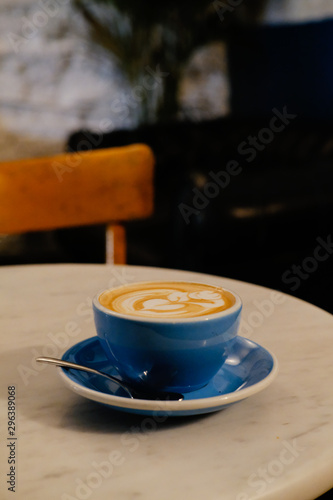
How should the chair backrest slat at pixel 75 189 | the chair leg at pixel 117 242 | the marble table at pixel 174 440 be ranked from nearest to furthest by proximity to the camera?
the marble table at pixel 174 440 → the chair backrest slat at pixel 75 189 → the chair leg at pixel 117 242

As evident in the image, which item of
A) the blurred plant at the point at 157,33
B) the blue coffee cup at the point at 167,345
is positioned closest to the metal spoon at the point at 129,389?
the blue coffee cup at the point at 167,345

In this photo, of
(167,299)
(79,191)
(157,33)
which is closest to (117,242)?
→ (79,191)

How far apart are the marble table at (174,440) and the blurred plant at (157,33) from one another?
10.8ft

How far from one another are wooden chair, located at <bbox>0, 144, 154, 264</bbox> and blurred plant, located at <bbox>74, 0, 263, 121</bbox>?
2.49m

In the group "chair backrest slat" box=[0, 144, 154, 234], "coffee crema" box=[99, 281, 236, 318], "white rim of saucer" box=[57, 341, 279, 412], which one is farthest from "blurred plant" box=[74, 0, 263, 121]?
"white rim of saucer" box=[57, 341, 279, 412]

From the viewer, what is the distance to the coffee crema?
46 cm

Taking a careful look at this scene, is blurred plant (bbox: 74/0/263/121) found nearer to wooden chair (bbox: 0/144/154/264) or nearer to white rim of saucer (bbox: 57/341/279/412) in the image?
wooden chair (bbox: 0/144/154/264)

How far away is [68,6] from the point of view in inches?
143

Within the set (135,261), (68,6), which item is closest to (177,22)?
(68,6)

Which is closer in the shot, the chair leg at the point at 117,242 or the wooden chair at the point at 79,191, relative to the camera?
the wooden chair at the point at 79,191

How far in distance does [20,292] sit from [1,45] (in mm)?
3083

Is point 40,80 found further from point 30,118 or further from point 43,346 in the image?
point 43,346

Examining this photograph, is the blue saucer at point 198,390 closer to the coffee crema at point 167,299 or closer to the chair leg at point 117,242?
the coffee crema at point 167,299

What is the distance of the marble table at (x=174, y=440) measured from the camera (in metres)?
0.35
